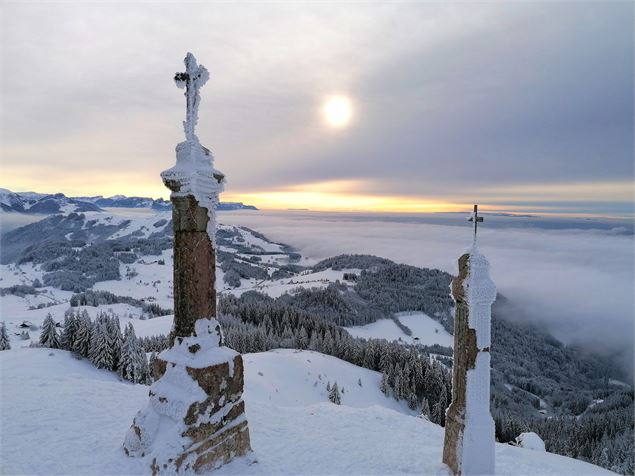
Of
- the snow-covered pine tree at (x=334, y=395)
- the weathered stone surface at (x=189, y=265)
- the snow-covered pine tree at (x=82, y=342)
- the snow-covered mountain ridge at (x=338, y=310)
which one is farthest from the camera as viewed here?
the snow-covered mountain ridge at (x=338, y=310)

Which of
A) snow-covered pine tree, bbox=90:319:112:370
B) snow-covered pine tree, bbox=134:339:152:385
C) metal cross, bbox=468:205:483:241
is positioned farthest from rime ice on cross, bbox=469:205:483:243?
snow-covered pine tree, bbox=90:319:112:370

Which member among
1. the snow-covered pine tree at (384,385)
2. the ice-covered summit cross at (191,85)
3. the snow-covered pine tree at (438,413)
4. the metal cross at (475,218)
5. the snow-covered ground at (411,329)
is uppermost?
the ice-covered summit cross at (191,85)

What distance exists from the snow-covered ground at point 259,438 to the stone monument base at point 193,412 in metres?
0.40

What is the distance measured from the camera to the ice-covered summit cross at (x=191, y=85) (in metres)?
8.01

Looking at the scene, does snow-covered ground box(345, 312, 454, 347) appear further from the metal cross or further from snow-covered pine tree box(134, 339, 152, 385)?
the metal cross

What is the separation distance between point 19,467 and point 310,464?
554 cm

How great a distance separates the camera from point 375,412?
1177 cm

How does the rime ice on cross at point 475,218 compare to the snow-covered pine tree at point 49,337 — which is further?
the snow-covered pine tree at point 49,337

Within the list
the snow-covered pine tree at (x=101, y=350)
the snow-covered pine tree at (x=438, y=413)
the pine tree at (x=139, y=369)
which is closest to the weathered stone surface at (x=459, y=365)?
the pine tree at (x=139, y=369)

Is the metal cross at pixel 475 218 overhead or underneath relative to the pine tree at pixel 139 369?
overhead

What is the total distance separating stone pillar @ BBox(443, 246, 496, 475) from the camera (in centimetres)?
766

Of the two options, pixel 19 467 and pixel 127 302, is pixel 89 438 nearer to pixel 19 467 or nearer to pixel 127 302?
pixel 19 467

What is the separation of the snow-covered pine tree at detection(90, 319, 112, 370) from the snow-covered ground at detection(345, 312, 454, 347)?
7304cm

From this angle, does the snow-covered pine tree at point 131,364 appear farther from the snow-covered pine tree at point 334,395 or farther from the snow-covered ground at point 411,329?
the snow-covered ground at point 411,329
